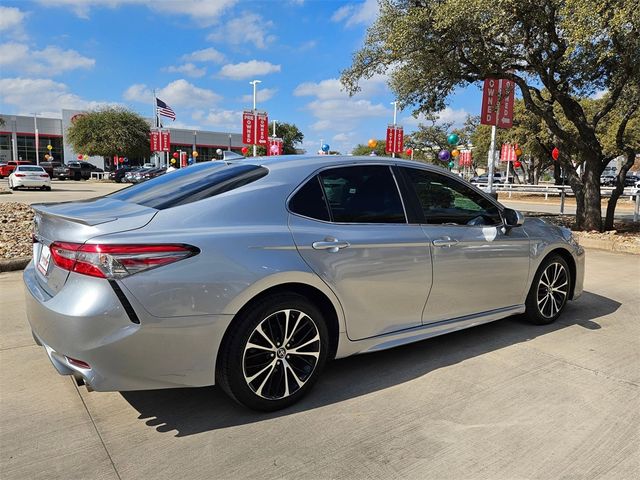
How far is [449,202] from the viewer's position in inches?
165

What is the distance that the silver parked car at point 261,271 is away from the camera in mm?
2678

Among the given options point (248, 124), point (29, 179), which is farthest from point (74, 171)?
point (248, 124)

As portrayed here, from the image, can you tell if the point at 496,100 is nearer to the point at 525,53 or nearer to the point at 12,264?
the point at 525,53

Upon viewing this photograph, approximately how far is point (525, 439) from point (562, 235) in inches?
108

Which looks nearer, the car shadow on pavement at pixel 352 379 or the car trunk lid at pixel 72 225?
the car trunk lid at pixel 72 225

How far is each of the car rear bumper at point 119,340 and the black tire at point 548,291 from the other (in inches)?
128

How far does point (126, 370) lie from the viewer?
8.86 feet

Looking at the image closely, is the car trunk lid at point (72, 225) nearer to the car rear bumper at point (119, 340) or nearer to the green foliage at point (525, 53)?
the car rear bumper at point (119, 340)

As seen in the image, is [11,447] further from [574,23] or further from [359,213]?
[574,23]

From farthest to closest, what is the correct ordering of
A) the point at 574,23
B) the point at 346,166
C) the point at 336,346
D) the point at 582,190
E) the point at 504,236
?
the point at 582,190, the point at 574,23, the point at 504,236, the point at 346,166, the point at 336,346

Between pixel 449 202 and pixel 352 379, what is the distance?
1689 millimetres

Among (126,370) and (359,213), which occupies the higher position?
(359,213)

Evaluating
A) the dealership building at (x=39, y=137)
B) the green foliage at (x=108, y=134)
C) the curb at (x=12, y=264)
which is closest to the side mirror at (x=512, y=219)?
the curb at (x=12, y=264)

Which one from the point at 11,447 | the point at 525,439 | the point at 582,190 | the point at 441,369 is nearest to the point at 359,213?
the point at 441,369
